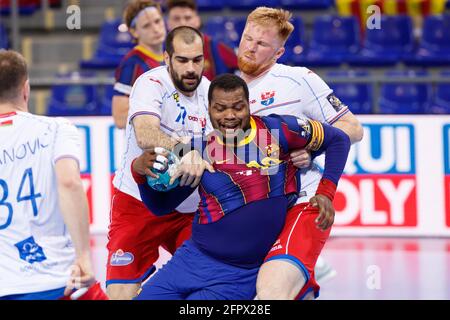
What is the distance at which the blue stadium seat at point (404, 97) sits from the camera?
37.8 feet

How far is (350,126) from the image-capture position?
5.66 metres

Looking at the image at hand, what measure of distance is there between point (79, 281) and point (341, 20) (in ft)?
27.9

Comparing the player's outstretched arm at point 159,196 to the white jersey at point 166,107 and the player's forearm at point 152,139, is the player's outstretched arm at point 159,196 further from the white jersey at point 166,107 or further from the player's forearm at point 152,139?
the white jersey at point 166,107

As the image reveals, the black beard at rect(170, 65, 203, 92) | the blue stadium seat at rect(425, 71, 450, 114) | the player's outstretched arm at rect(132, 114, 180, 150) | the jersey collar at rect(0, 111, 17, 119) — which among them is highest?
the blue stadium seat at rect(425, 71, 450, 114)

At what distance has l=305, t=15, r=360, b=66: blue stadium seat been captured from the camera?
12.4 meters

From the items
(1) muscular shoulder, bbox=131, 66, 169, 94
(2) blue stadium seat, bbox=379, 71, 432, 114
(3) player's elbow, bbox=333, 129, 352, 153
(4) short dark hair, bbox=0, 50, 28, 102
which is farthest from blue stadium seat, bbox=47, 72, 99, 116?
(4) short dark hair, bbox=0, 50, 28, 102

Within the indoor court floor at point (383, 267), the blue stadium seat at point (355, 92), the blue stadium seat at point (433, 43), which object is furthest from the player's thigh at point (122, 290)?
the blue stadium seat at point (433, 43)

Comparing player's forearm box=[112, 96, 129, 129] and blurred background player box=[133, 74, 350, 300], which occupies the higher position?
player's forearm box=[112, 96, 129, 129]

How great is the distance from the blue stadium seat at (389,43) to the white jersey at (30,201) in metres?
8.08

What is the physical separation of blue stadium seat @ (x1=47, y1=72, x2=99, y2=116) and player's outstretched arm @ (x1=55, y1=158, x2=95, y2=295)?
24.1ft

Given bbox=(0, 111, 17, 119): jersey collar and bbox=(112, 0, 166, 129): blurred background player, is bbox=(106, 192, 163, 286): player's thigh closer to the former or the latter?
bbox=(112, 0, 166, 129): blurred background player

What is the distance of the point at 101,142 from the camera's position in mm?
10055
